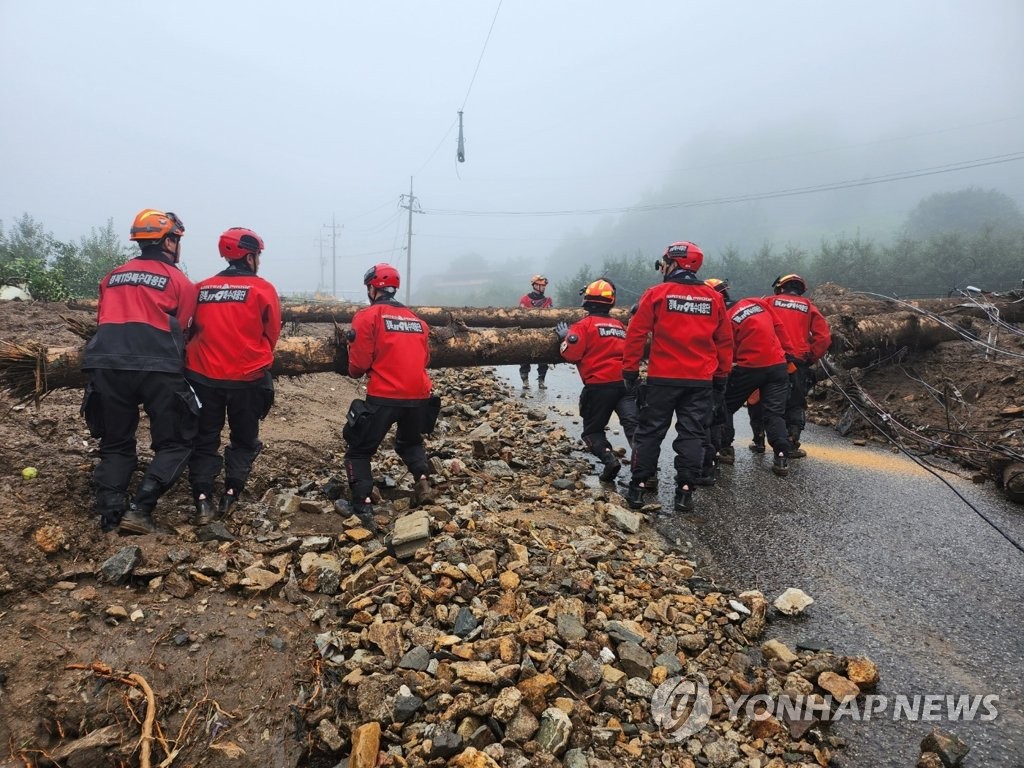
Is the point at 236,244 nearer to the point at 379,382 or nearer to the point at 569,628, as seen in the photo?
the point at 379,382

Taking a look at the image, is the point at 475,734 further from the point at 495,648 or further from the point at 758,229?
the point at 758,229

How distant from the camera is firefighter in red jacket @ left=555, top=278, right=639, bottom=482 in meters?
4.98

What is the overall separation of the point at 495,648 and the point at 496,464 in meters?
2.96

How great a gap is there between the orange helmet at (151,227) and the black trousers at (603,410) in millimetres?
3702

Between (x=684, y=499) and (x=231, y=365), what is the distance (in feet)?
12.2

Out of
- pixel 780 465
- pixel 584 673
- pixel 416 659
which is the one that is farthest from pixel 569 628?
pixel 780 465

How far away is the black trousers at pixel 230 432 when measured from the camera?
12.1ft

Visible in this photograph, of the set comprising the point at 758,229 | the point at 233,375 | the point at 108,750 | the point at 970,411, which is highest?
the point at 758,229

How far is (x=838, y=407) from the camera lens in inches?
309

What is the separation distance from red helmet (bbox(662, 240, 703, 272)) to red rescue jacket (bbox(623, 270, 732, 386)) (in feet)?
0.23

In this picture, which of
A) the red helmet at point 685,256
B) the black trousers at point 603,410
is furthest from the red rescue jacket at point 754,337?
the black trousers at point 603,410

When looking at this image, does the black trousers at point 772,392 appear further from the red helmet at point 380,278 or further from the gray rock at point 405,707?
the gray rock at point 405,707

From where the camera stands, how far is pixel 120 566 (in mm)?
2729

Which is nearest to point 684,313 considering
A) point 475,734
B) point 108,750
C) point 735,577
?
point 735,577
